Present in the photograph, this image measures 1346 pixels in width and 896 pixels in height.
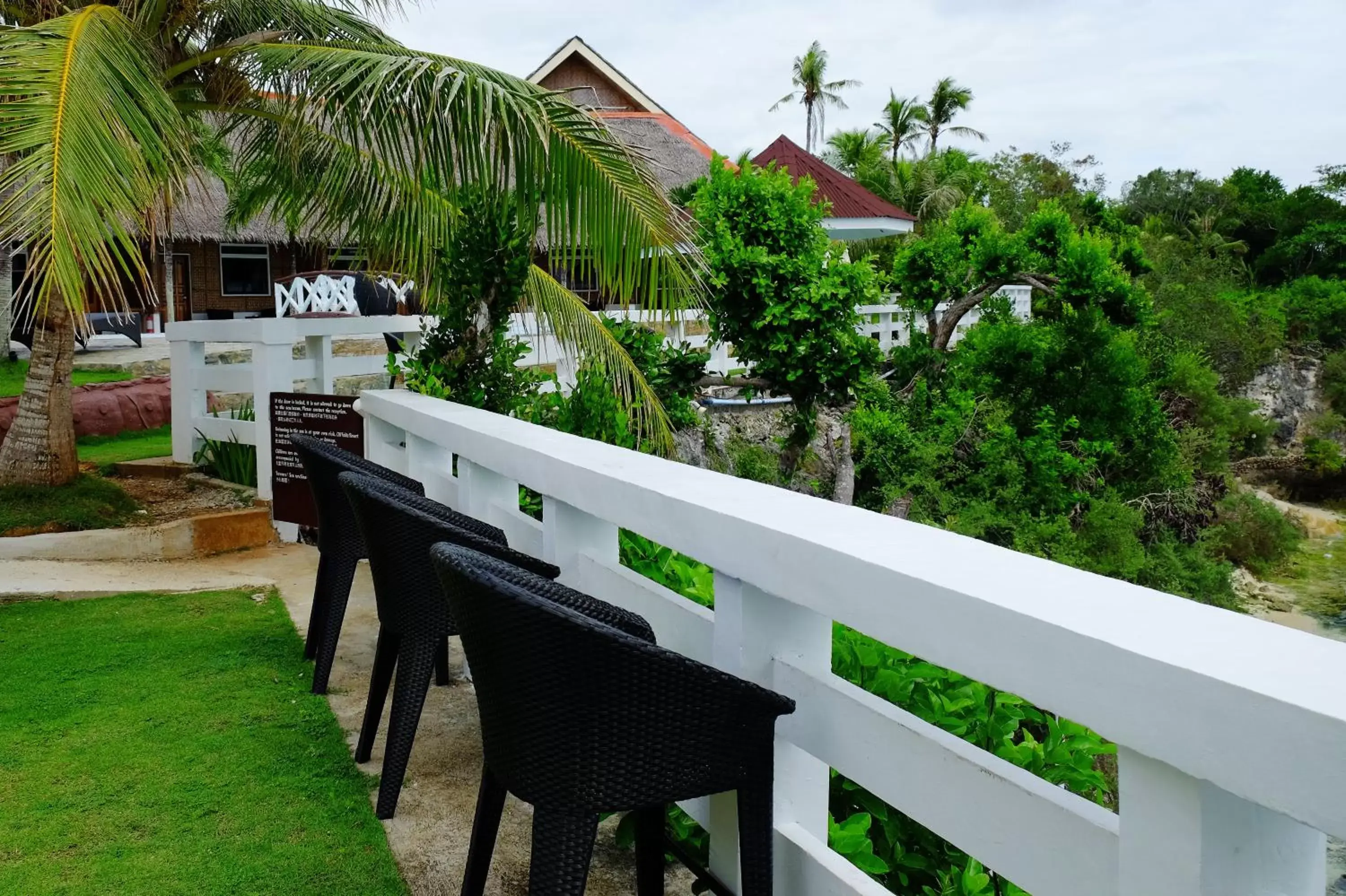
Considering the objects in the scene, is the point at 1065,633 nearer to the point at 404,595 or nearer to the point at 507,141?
the point at 404,595

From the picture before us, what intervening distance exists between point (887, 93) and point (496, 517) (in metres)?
49.1

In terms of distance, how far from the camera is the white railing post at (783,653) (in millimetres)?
2309

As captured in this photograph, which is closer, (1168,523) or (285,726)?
(285,726)

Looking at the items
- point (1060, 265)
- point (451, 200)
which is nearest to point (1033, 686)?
point (451, 200)

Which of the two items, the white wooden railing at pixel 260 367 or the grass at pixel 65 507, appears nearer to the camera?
the grass at pixel 65 507

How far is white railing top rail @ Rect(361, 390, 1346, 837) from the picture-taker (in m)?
1.21

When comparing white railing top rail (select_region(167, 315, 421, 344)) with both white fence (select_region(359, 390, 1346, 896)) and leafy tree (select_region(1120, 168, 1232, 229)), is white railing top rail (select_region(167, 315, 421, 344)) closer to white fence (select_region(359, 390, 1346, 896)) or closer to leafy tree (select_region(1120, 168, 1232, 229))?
white fence (select_region(359, 390, 1346, 896))

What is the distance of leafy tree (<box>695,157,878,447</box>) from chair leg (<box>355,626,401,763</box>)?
9129mm

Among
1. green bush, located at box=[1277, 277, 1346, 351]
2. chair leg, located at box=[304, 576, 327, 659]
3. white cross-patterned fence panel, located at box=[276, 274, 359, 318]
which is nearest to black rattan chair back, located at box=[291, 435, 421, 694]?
chair leg, located at box=[304, 576, 327, 659]

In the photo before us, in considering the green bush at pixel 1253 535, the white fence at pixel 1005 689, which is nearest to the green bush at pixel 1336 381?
the green bush at pixel 1253 535

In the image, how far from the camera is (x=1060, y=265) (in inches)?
652

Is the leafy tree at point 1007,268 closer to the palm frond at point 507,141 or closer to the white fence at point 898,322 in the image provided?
the white fence at point 898,322

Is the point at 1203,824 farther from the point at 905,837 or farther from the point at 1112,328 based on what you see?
the point at 1112,328

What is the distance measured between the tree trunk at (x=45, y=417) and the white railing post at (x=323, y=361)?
5.19 ft
